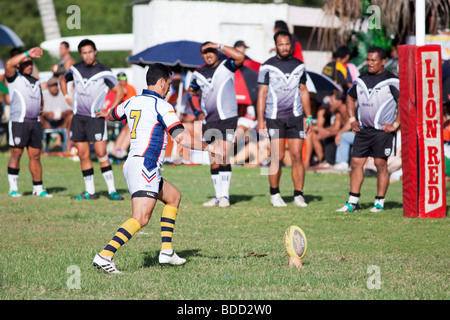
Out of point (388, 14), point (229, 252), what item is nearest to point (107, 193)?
point (229, 252)

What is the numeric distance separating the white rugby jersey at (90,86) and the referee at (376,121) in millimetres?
4130

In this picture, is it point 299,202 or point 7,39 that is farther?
point 7,39

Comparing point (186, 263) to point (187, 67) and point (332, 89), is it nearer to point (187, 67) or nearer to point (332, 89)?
point (332, 89)

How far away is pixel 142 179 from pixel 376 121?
4.92 m

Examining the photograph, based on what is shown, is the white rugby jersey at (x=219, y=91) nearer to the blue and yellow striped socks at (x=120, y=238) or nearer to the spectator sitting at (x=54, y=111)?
the blue and yellow striped socks at (x=120, y=238)

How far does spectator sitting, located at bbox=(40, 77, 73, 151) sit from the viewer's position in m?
21.2

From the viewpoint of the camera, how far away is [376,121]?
10578mm

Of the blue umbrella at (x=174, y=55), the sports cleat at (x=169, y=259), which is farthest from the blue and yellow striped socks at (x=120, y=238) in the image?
the blue umbrella at (x=174, y=55)

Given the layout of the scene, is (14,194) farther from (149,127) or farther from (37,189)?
(149,127)

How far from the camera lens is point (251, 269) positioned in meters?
6.77

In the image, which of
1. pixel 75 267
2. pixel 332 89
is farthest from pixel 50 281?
pixel 332 89

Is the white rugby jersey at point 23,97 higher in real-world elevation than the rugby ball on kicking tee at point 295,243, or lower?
higher

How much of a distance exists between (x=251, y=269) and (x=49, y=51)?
25.9 meters

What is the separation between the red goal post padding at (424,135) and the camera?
9.99 meters
